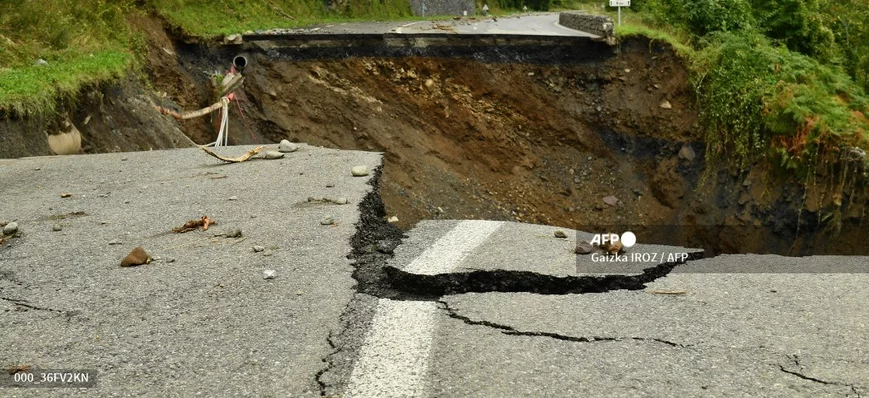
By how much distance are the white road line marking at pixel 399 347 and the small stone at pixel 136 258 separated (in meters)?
1.86

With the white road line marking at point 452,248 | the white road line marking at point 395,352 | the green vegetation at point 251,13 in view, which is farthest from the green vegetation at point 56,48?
the white road line marking at point 395,352

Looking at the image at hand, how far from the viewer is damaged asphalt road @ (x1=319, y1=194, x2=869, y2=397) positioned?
12.2ft

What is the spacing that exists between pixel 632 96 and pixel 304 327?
47.7ft

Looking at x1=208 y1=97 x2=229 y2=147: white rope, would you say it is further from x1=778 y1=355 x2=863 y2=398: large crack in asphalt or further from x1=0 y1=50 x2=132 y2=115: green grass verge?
x1=778 y1=355 x2=863 y2=398: large crack in asphalt

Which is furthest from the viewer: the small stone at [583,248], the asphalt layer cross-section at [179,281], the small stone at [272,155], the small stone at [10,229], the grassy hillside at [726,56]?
the grassy hillside at [726,56]

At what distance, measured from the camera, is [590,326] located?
442 centimetres

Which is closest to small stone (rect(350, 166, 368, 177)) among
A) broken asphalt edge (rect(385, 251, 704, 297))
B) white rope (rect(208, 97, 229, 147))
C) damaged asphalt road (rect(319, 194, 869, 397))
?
damaged asphalt road (rect(319, 194, 869, 397))

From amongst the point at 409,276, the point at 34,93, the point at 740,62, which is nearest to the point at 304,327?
the point at 409,276

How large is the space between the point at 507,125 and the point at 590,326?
1440 centimetres

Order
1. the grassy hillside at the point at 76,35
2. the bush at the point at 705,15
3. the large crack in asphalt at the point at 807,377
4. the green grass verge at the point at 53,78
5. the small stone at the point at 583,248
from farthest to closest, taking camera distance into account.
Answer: the bush at the point at 705,15
the grassy hillside at the point at 76,35
the green grass verge at the point at 53,78
the small stone at the point at 583,248
the large crack in asphalt at the point at 807,377

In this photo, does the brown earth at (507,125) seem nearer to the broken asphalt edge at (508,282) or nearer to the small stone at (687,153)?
the small stone at (687,153)

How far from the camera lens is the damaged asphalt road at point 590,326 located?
3.73 meters

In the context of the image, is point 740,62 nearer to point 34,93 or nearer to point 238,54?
point 238,54

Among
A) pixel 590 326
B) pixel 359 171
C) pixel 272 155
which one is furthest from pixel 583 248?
pixel 272 155
